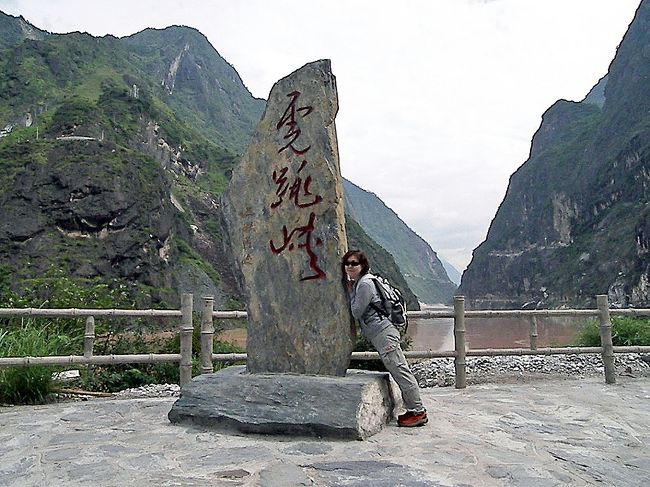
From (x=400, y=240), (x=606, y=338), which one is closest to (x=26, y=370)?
(x=606, y=338)

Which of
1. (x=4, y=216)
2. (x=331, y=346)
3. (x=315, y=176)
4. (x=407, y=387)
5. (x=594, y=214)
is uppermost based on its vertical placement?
(x=594, y=214)

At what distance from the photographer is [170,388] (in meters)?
6.12

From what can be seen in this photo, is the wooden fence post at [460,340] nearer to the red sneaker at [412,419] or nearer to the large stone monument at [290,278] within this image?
the large stone monument at [290,278]

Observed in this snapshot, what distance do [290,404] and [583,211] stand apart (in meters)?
70.2

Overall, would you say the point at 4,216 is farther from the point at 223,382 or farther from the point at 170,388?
the point at 223,382

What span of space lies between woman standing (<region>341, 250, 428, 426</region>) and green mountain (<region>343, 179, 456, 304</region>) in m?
130

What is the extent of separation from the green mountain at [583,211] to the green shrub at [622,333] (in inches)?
1399

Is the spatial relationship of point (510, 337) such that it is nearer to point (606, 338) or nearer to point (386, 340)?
point (606, 338)

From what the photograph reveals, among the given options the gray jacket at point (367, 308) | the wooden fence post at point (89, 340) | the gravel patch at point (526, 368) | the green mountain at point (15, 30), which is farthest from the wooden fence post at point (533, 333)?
the green mountain at point (15, 30)

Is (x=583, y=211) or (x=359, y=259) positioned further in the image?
(x=583, y=211)

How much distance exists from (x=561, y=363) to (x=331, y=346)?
7.18 metres

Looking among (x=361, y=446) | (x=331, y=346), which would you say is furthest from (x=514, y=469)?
(x=331, y=346)

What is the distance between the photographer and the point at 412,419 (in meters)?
3.60

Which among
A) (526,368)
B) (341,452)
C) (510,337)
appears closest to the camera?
(341,452)
